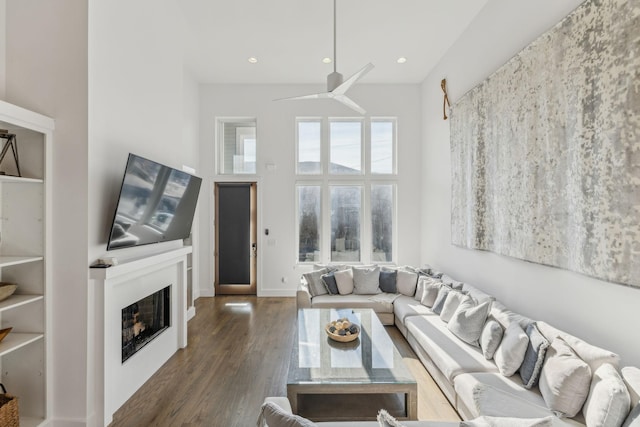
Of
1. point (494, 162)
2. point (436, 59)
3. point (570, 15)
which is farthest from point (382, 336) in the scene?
point (436, 59)

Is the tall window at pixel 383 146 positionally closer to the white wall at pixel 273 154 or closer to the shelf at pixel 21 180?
the white wall at pixel 273 154

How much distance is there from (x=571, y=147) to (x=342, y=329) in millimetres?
2418

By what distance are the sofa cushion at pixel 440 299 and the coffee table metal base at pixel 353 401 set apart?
1.41m

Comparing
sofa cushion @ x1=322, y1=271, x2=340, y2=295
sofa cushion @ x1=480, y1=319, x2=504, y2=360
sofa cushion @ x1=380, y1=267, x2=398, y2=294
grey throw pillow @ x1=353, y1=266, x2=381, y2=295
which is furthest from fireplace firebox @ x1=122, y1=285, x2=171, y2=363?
sofa cushion @ x1=480, y1=319, x2=504, y2=360

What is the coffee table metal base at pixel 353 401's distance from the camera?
2240mm

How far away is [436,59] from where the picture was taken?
16.2 ft

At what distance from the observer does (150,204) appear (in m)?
2.81

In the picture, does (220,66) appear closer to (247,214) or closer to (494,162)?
(247,214)

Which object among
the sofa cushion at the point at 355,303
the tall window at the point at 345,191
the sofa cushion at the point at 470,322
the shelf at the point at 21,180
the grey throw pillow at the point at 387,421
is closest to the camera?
the grey throw pillow at the point at 387,421

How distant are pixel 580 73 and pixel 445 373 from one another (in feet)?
8.24

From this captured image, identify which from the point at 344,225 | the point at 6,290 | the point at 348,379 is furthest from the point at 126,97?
the point at 344,225

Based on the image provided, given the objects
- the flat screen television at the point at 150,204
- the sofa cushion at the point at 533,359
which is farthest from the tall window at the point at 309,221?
the sofa cushion at the point at 533,359

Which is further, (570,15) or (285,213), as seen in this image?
(285,213)

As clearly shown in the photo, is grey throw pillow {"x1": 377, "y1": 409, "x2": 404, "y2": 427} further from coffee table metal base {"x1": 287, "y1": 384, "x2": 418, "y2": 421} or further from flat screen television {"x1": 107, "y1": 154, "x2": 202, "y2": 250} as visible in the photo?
flat screen television {"x1": 107, "y1": 154, "x2": 202, "y2": 250}
